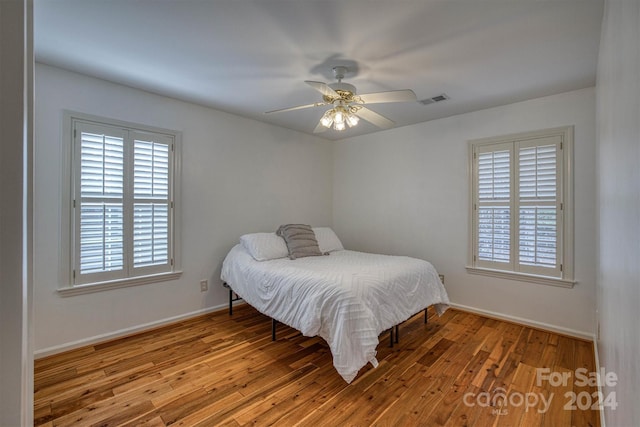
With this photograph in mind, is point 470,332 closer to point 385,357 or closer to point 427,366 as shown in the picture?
point 427,366

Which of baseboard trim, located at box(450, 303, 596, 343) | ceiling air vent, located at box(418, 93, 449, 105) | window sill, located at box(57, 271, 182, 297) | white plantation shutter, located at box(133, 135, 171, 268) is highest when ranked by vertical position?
ceiling air vent, located at box(418, 93, 449, 105)

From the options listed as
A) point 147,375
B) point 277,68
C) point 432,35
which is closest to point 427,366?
point 147,375

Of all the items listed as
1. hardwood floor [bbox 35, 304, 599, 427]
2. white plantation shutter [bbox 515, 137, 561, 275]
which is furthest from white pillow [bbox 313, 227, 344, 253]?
white plantation shutter [bbox 515, 137, 561, 275]

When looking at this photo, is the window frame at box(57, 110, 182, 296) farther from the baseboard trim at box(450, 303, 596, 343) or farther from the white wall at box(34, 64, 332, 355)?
the baseboard trim at box(450, 303, 596, 343)

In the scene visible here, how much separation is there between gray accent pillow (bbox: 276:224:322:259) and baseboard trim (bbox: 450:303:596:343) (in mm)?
1944

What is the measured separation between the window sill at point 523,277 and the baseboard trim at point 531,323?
1.42ft

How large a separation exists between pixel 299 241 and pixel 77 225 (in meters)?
2.17

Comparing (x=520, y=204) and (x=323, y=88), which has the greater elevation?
(x=323, y=88)

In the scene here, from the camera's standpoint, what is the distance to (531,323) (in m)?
3.13

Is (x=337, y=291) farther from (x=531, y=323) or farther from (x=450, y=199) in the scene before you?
(x=531, y=323)

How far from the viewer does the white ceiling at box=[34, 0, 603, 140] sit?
5.69 ft

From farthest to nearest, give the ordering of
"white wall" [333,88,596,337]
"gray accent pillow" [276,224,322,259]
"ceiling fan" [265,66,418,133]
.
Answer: "gray accent pillow" [276,224,322,259]
"white wall" [333,88,596,337]
"ceiling fan" [265,66,418,133]

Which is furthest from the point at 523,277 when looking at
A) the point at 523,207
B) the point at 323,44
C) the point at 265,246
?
the point at 323,44

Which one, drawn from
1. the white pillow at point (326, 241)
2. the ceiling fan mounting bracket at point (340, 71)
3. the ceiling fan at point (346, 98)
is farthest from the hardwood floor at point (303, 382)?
the ceiling fan mounting bracket at point (340, 71)
